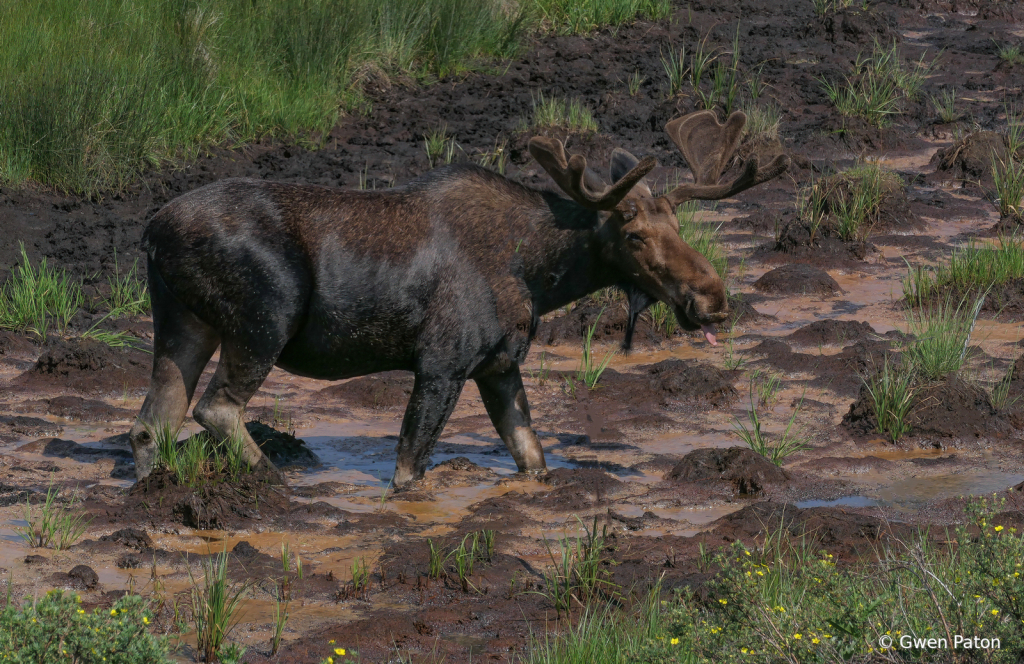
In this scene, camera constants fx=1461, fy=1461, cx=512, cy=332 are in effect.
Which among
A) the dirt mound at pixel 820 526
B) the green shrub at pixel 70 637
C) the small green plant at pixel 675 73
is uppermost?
the green shrub at pixel 70 637

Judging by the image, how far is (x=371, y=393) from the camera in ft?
27.8

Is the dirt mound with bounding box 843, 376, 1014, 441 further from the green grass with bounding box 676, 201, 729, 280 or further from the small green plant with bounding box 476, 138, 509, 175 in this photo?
the small green plant with bounding box 476, 138, 509, 175

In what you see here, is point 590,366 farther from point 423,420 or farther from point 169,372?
point 169,372

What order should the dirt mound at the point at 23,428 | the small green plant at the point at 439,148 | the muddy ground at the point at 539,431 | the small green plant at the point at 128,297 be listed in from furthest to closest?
the small green plant at the point at 439,148, the small green plant at the point at 128,297, the dirt mound at the point at 23,428, the muddy ground at the point at 539,431

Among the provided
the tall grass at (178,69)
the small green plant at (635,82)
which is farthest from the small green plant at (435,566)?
the small green plant at (635,82)

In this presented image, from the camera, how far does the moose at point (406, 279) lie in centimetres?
648

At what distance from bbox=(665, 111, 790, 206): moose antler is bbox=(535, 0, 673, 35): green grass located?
9401mm

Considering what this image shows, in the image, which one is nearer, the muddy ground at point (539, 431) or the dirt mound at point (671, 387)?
the muddy ground at point (539, 431)

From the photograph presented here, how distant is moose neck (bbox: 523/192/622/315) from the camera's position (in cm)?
696

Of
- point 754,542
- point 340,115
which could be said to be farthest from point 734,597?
point 340,115

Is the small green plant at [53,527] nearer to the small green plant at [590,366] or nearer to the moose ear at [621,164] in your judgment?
the moose ear at [621,164]

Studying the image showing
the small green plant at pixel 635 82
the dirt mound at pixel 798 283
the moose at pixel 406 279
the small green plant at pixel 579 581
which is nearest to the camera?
the small green plant at pixel 579 581

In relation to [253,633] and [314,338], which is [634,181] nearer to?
[314,338]

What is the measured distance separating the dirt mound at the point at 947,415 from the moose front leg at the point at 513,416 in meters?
1.78
